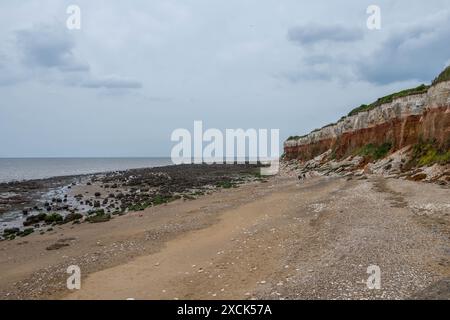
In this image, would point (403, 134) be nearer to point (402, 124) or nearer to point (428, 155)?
point (402, 124)

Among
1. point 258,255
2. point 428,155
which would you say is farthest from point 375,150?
point 258,255

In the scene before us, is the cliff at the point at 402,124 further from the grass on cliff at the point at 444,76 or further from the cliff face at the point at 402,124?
the grass on cliff at the point at 444,76

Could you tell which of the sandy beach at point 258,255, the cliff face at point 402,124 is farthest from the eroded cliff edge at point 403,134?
the sandy beach at point 258,255

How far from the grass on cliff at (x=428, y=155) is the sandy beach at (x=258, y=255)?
9878mm

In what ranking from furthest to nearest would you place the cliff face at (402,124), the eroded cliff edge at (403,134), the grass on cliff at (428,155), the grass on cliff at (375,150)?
1. the grass on cliff at (375,150)
2. the cliff face at (402,124)
3. the eroded cliff edge at (403,134)
4. the grass on cliff at (428,155)

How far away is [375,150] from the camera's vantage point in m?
52.1

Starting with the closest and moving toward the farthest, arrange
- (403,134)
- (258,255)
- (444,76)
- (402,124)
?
(258,255) → (444,76) → (403,134) → (402,124)

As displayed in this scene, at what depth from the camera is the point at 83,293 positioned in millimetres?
12172

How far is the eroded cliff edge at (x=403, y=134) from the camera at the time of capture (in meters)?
37.2

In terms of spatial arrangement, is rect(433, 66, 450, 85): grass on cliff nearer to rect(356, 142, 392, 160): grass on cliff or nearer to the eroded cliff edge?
the eroded cliff edge

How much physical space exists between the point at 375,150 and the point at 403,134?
20.9 ft
